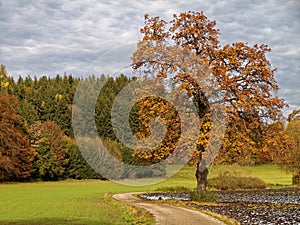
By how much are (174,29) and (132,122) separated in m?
57.0

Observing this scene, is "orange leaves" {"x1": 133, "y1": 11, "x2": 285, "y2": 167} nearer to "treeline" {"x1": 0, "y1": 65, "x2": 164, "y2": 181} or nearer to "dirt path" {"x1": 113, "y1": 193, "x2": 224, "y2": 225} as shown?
"dirt path" {"x1": 113, "y1": 193, "x2": 224, "y2": 225}

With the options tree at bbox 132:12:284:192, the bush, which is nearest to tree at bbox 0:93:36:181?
the bush

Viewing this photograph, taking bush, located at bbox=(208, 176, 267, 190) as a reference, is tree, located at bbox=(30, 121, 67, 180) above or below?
above

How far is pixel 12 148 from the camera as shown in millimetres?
79938

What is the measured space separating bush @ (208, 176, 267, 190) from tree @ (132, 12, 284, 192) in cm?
2166

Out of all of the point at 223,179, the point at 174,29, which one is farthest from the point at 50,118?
the point at 174,29

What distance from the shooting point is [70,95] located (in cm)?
12512

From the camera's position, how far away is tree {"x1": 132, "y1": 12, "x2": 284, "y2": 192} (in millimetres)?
33031

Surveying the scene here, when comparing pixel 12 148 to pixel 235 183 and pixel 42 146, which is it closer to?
pixel 42 146

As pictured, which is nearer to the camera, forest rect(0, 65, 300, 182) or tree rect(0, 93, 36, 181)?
forest rect(0, 65, 300, 182)

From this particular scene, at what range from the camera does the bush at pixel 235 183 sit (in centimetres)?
5703

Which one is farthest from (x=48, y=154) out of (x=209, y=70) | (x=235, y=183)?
(x=209, y=70)

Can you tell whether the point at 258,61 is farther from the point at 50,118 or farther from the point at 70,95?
the point at 70,95

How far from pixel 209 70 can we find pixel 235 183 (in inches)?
1103
